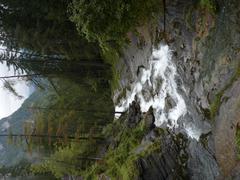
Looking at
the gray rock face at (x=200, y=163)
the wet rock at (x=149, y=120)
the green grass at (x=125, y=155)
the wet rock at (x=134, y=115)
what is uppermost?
the wet rock at (x=134, y=115)

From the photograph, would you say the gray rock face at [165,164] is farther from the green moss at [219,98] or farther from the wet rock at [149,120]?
→ the green moss at [219,98]

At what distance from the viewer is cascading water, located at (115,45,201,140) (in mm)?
13398

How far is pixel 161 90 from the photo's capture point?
1502 cm

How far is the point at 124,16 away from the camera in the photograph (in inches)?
512

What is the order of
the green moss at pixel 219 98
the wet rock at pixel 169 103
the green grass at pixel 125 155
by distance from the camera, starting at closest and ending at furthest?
the green moss at pixel 219 98 < the green grass at pixel 125 155 < the wet rock at pixel 169 103

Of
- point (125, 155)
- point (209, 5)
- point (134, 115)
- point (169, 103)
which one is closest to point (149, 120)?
point (169, 103)

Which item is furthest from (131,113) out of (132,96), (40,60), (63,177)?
(63,177)

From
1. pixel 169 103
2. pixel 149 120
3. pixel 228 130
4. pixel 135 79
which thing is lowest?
pixel 228 130

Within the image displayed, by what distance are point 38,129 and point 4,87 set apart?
10.3 ft

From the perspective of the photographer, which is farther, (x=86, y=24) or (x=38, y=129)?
(x=38, y=129)

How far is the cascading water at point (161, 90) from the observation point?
44.0 ft

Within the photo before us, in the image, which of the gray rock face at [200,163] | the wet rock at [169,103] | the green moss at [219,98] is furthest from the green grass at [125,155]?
the green moss at [219,98]

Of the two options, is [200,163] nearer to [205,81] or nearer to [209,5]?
[205,81]

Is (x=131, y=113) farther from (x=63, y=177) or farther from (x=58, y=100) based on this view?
(x=58, y=100)
